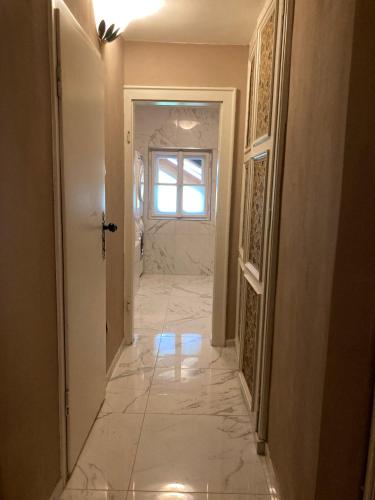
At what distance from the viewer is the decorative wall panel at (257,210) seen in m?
2.09

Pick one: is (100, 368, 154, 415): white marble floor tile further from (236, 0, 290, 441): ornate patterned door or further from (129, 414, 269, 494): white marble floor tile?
(236, 0, 290, 441): ornate patterned door

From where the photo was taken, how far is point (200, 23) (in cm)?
263

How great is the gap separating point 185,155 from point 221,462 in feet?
14.9

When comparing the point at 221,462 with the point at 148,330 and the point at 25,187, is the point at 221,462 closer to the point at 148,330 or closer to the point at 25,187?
the point at 25,187

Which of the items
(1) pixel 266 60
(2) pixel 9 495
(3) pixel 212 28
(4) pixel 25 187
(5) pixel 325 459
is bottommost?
(2) pixel 9 495

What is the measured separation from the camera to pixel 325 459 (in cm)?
119

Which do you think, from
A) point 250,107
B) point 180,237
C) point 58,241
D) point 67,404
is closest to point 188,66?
point 250,107

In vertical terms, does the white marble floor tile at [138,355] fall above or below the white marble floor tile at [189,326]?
below

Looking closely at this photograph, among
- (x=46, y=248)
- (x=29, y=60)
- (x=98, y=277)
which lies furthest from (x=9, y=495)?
(x=29, y=60)

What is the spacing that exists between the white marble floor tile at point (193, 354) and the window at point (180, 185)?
8.86 ft

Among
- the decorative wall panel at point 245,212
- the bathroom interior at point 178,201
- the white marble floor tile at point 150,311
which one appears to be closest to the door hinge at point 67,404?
the decorative wall panel at point 245,212

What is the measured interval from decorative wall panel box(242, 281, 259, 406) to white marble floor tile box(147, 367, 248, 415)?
167 mm

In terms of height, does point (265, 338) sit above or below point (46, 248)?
below

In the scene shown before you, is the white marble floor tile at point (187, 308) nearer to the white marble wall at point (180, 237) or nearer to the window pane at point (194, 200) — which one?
the white marble wall at point (180, 237)
